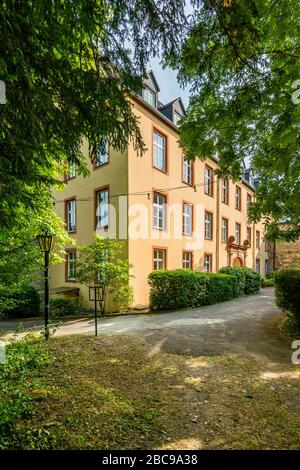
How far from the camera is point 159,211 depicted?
14.3m

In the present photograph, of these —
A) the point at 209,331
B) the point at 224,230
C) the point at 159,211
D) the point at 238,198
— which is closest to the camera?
the point at 209,331

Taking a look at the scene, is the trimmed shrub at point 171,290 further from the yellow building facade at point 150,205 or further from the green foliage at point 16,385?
the green foliage at point 16,385

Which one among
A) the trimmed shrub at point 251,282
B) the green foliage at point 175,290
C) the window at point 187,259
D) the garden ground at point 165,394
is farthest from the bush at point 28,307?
the trimmed shrub at point 251,282

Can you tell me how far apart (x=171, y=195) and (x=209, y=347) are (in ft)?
32.8

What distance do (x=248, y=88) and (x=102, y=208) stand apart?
10093mm

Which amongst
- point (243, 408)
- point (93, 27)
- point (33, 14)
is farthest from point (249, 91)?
point (243, 408)

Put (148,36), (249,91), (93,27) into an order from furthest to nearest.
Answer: (249,91), (148,36), (93,27)

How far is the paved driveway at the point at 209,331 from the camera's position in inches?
235

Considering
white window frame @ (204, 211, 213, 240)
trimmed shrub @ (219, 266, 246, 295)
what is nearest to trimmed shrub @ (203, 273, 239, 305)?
trimmed shrub @ (219, 266, 246, 295)

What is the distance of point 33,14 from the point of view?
2596 millimetres

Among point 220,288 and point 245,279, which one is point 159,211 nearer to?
point 220,288

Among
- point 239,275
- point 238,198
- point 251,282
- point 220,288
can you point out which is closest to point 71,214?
point 220,288

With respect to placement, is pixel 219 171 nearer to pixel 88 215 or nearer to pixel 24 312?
pixel 88 215

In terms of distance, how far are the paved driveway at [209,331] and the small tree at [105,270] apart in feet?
4.27
